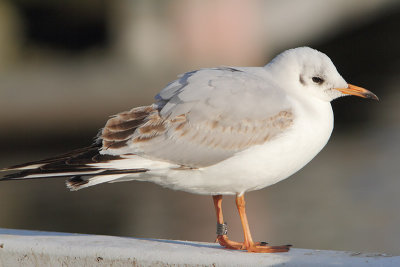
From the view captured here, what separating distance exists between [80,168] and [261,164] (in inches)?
40.9

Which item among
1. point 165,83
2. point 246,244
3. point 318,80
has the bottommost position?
point 246,244

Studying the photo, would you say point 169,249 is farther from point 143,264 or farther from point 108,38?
point 108,38

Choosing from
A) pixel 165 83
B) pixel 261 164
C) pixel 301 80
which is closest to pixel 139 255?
pixel 261 164

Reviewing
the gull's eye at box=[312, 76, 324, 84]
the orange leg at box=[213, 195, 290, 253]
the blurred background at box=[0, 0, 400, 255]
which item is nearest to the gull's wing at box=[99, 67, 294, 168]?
the gull's eye at box=[312, 76, 324, 84]

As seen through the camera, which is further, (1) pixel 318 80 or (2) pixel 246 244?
(1) pixel 318 80

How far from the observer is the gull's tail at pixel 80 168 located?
196 inches

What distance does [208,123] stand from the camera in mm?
5293

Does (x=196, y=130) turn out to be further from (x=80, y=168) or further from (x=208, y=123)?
(x=80, y=168)

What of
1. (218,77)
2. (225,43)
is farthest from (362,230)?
(225,43)

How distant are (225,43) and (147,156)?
49.7ft

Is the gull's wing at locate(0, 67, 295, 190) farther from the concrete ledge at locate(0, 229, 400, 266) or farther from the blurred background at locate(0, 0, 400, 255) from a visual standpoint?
the blurred background at locate(0, 0, 400, 255)

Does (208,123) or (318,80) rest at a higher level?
(318,80)

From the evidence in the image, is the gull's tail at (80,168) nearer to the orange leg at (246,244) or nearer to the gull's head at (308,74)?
the orange leg at (246,244)

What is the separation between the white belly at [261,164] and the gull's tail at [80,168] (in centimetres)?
29
